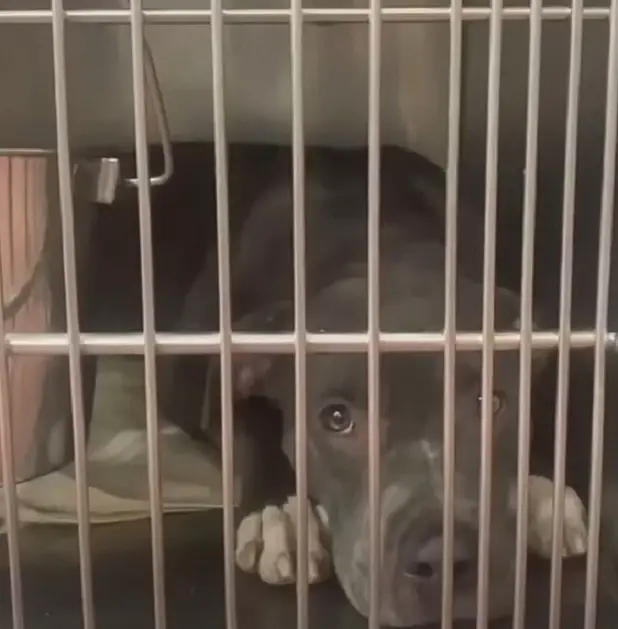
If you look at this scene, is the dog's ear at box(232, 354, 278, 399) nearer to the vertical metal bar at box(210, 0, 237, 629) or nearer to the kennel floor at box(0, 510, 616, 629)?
the kennel floor at box(0, 510, 616, 629)

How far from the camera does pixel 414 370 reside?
900 millimetres

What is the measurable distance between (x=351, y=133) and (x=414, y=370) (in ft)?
0.76

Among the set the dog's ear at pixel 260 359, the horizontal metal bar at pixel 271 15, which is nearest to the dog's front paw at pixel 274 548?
the dog's ear at pixel 260 359

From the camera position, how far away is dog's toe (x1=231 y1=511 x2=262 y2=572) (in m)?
0.94

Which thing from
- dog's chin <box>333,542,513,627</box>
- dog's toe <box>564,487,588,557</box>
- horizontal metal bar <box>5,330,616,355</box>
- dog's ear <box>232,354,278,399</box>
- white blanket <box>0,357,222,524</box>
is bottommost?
dog's chin <box>333,542,513,627</box>

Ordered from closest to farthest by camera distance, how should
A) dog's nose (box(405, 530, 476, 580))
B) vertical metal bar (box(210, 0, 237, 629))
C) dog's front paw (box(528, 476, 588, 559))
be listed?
vertical metal bar (box(210, 0, 237, 629)), dog's nose (box(405, 530, 476, 580)), dog's front paw (box(528, 476, 588, 559))

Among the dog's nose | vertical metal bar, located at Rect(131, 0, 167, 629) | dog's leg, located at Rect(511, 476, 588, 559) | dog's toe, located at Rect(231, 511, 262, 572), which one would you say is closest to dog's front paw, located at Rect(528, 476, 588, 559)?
dog's leg, located at Rect(511, 476, 588, 559)

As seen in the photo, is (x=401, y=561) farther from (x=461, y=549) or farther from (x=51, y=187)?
(x=51, y=187)

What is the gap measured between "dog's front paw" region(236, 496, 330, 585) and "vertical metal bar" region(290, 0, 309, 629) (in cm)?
20

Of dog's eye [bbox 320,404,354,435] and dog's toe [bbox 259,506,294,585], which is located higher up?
dog's eye [bbox 320,404,354,435]

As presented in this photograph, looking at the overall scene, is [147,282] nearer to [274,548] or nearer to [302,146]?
[302,146]

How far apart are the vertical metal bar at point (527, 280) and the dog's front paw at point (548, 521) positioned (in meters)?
0.21

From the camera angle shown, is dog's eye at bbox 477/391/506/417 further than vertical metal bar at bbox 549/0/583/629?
Yes

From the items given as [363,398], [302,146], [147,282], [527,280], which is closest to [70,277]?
[147,282]
